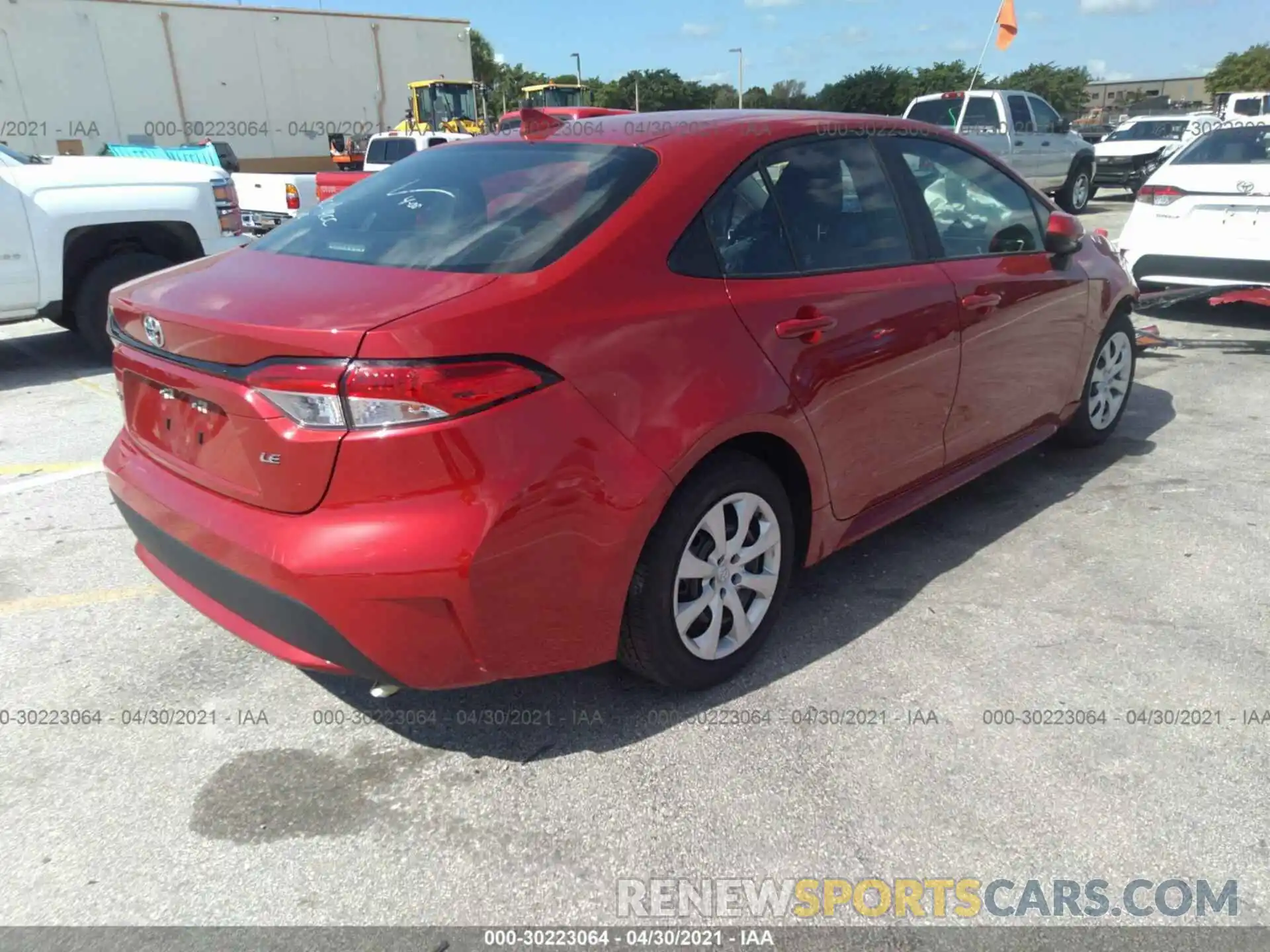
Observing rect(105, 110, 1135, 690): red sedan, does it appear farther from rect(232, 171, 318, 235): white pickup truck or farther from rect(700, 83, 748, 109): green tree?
rect(700, 83, 748, 109): green tree

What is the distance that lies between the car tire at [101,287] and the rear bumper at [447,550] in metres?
5.33

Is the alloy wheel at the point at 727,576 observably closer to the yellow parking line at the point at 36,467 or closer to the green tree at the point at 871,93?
the yellow parking line at the point at 36,467

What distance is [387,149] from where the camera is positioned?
1930cm

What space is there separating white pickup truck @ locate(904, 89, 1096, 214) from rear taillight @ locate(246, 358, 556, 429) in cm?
1313

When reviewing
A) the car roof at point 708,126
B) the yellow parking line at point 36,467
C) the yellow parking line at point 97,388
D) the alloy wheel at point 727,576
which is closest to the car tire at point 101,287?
the yellow parking line at point 97,388

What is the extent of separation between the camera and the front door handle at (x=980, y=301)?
11.7 ft

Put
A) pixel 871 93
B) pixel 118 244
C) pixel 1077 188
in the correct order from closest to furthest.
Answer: pixel 118 244 < pixel 1077 188 < pixel 871 93

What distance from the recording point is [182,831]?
2.38 meters

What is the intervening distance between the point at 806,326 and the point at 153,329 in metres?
1.87

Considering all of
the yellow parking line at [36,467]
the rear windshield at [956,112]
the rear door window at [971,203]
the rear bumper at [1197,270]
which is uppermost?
the rear windshield at [956,112]

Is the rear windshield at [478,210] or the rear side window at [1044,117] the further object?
the rear side window at [1044,117]

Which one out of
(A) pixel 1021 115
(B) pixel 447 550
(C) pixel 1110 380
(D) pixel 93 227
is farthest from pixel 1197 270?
(A) pixel 1021 115

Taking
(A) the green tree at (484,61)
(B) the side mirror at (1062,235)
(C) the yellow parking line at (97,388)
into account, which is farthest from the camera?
(A) the green tree at (484,61)

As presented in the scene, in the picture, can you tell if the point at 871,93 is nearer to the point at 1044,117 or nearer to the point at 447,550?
the point at 1044,117
